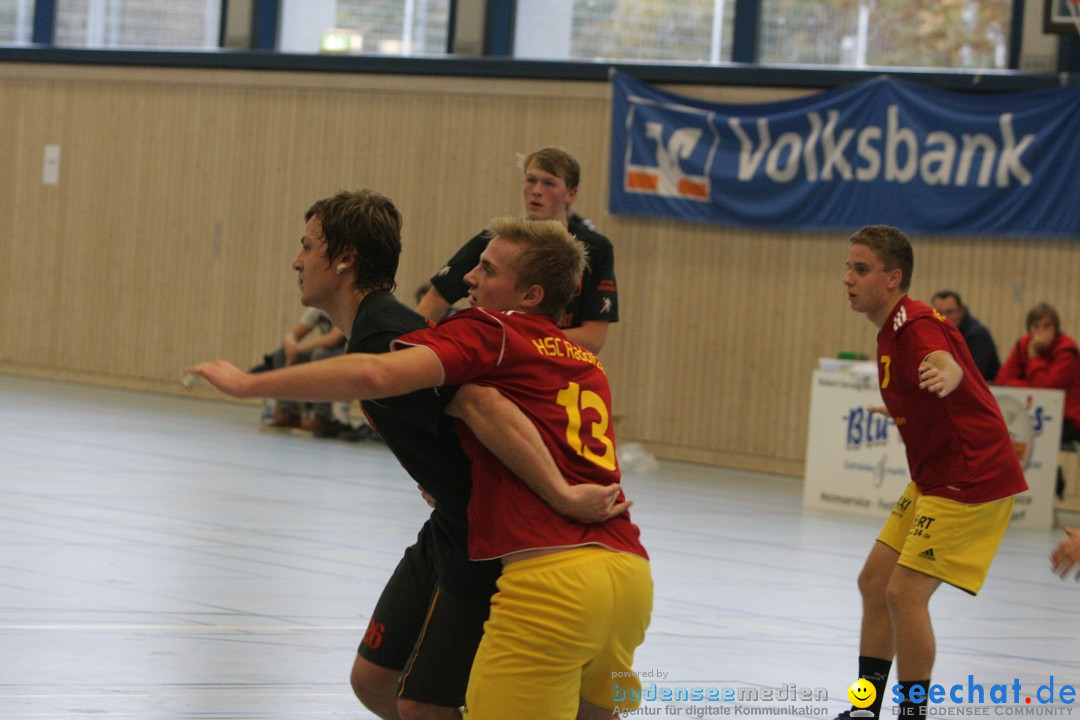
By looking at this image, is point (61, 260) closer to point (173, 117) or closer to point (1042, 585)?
point (173, 117)

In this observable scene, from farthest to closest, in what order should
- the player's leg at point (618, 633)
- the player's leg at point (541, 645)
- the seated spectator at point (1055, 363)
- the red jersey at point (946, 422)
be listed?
the seated spectator at point (1055, 363), the red jersey at point (946, 422), the player's leg at point (618, 633), the player's leg at point (541, 645)

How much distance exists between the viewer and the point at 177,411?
55.3 feet

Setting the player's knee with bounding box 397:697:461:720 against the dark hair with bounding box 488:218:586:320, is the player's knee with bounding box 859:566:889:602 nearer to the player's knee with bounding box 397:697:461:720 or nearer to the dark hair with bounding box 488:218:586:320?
the player's knee with bounding box 397:697:461:720

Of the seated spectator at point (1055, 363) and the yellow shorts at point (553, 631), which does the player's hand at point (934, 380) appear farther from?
the seated spectator at point (1055, 363)

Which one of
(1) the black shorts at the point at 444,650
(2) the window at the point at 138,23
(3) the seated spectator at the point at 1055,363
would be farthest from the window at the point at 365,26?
(1) the black shorts at the point at 444,650

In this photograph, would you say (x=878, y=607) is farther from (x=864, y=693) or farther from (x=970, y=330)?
(x=970, y=330)

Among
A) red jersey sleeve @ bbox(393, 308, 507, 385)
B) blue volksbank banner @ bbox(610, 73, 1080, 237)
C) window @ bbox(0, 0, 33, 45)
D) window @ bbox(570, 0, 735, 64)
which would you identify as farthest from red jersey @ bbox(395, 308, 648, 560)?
window @ bbox(0, 0, 33, 45)

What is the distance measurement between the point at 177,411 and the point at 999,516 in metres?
13.2

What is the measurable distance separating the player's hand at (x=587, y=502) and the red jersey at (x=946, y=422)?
196cm

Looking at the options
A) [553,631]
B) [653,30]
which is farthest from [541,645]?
[653,30]

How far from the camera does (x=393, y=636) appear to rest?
3701 mm

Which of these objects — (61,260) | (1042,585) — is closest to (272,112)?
(61,260)

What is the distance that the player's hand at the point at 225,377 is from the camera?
2.88 m

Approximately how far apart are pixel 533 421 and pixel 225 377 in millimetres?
675
